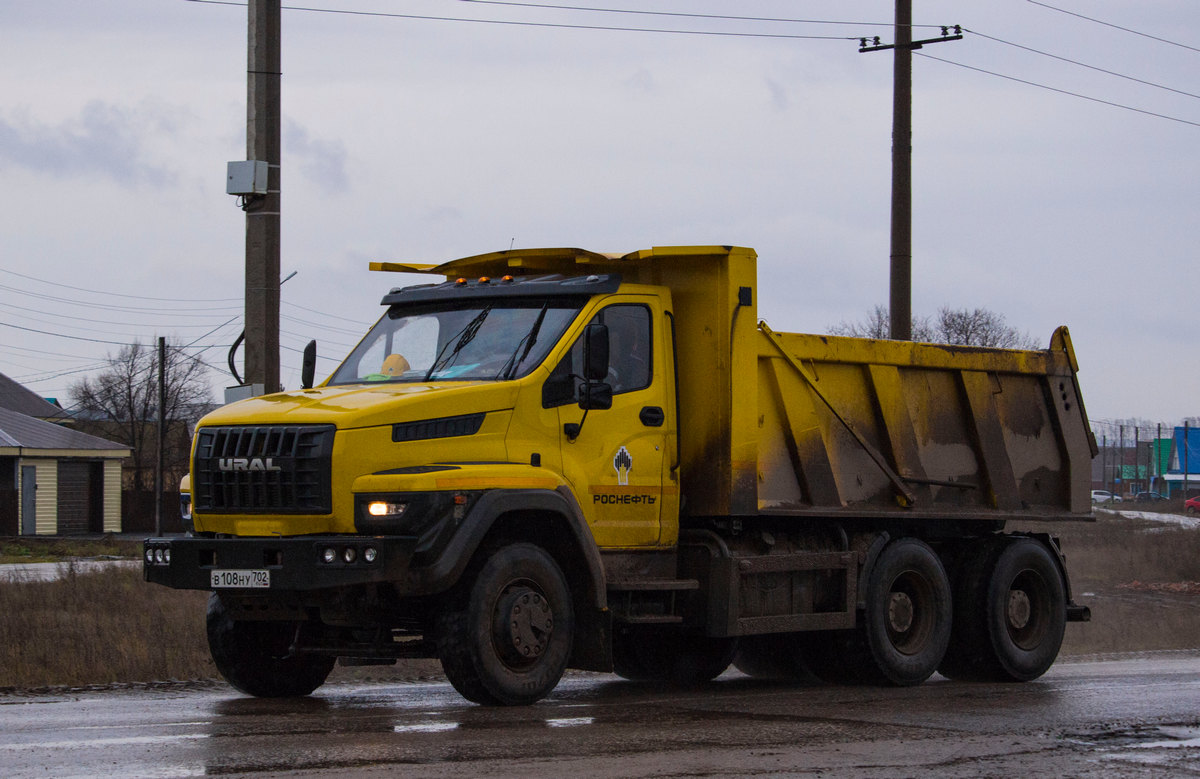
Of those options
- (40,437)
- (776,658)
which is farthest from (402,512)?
(40,437)

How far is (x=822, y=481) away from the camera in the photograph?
12312 millimetres

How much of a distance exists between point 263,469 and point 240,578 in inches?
26.4

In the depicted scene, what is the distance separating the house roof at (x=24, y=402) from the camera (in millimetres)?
63306

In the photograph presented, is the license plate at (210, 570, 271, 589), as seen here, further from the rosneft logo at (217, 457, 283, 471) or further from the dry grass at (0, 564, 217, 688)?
the dry grass at (0, 564, 217, 688)

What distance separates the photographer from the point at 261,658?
10.8m

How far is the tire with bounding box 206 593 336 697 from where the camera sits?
10625 mm

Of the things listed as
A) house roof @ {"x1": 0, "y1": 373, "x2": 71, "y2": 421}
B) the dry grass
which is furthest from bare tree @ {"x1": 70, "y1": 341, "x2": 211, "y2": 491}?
the dry grass

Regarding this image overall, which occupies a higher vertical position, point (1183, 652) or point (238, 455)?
point (238, 455)

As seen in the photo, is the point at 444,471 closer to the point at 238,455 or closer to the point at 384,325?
the point at 238,455

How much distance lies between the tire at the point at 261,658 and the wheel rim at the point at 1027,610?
19.7 feet

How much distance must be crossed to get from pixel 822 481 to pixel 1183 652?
6.67 m

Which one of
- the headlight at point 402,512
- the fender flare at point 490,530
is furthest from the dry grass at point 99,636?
the fender flare at point 490,530

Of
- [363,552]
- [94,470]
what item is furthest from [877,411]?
[94,470]

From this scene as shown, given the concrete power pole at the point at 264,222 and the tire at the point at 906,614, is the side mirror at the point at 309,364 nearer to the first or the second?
the concrete power pole at the point at 264,222
